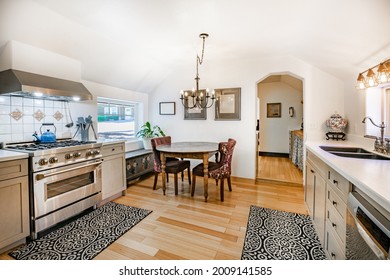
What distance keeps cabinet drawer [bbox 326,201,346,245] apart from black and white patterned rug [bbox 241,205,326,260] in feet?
1.22

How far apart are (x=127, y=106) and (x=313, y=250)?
414 cm

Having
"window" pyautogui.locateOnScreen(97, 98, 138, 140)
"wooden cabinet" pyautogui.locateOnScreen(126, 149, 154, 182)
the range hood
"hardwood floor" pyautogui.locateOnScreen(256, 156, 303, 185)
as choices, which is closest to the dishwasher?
"hardwood floor" pyautogui.locateOnScreen(256, 156, 303, 185)

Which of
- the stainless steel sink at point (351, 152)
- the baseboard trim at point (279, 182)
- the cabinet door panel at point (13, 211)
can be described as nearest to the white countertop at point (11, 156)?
the cabinet door panel at point (13, 211)

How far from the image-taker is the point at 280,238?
6.44 feet

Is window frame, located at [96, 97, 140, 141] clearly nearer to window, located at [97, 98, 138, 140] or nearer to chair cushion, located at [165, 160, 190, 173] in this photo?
window, located at [97, 98, 138, 140]

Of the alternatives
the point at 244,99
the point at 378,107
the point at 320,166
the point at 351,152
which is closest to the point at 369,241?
the point at 320,166

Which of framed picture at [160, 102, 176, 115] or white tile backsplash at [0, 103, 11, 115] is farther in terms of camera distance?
framed picture at [160, 102, 176, 115]

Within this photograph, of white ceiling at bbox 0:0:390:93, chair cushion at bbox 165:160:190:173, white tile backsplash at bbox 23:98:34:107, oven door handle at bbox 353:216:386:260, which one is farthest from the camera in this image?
chair cushion at bbox 165:160:190:173

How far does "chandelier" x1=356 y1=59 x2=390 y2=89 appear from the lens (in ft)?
5.76

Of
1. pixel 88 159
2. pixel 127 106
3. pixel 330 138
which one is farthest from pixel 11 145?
pixel 330 138

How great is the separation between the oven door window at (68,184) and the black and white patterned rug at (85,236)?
1.31ft

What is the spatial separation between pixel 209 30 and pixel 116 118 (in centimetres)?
267

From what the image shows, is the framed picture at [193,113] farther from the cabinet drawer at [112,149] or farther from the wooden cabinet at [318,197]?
the wooden cabinet at [318,197]

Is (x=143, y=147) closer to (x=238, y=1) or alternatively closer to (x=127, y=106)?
(x=127, y=106)
